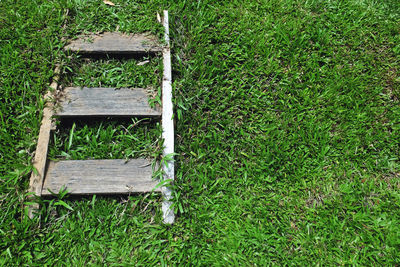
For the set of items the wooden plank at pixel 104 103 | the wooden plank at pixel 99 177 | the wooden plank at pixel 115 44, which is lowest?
the wooden plank at pixel 99 177

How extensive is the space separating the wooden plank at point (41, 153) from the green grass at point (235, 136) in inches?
2.2

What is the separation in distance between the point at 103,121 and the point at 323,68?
2080 mm

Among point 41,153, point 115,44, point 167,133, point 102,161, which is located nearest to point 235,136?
point 167,133

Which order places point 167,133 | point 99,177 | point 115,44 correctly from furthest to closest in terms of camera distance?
point 115,44 < point 167,133 < point 99,177

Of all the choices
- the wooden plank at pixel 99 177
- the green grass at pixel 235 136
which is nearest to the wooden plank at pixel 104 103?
the green grass at pixel 235 136

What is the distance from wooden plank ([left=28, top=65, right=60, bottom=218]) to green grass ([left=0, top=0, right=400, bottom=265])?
0.06 meters

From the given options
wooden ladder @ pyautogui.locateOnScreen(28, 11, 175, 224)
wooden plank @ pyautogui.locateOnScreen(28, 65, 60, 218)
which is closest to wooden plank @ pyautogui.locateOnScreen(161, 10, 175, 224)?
wooden ladder @ pyautogui.locateOnScreen(28, 11, 175, 224)

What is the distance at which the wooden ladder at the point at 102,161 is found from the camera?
1.94 m

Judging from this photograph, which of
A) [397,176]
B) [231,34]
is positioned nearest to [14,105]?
[231,34]

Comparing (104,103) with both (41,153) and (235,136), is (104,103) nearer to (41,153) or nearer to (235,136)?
(41,153)

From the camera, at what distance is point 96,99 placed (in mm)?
2234

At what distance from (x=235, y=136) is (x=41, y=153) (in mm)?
1476

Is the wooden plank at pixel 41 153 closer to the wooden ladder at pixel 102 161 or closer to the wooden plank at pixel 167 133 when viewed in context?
the wooden ladder at pixel 102 161

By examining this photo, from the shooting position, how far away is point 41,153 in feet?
6.55
